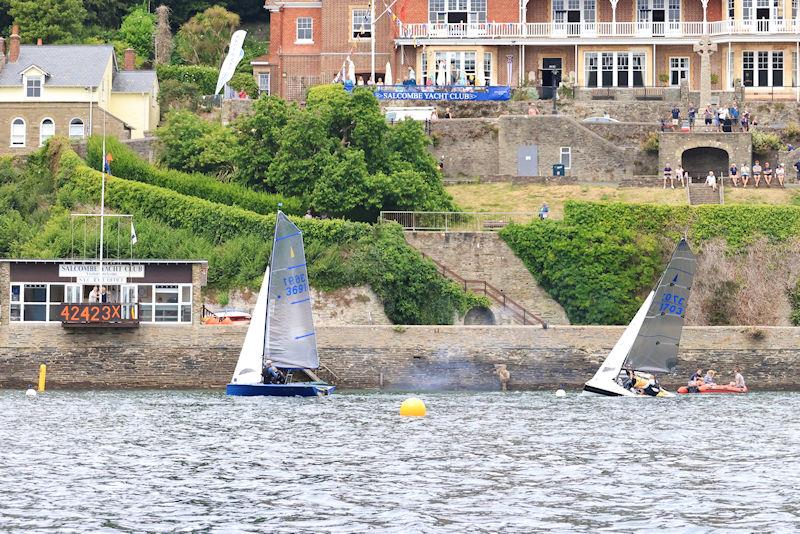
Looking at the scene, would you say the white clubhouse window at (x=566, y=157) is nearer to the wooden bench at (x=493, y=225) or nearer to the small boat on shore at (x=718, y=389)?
the wooden bench at (x=493, y=225)

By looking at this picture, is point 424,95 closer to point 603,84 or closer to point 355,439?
point 603,84

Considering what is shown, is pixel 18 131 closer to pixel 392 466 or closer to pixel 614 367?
pixel 614 367

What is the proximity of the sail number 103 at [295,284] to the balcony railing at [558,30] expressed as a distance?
3717 centimetres

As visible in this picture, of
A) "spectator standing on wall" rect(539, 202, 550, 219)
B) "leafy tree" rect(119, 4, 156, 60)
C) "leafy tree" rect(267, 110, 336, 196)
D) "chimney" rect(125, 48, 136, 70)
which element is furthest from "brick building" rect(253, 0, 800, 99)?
"spectator standing on wall" rect(539, 202, 550, 219)

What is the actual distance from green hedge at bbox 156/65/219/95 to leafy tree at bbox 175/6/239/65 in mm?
5802

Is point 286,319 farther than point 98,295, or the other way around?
point 98,295

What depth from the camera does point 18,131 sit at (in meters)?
83.9

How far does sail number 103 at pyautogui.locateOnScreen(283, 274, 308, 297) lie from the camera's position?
56719 millimetres

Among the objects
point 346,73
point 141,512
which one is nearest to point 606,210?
point 346,73

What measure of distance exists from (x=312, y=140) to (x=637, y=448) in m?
35.4

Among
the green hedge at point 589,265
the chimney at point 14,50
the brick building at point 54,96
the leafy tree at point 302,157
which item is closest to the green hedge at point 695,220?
the green hedge at point 589,265

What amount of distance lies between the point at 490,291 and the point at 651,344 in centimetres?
1276

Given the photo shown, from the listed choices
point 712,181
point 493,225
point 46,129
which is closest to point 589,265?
point 493,225

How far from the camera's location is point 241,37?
9450 centimetres
